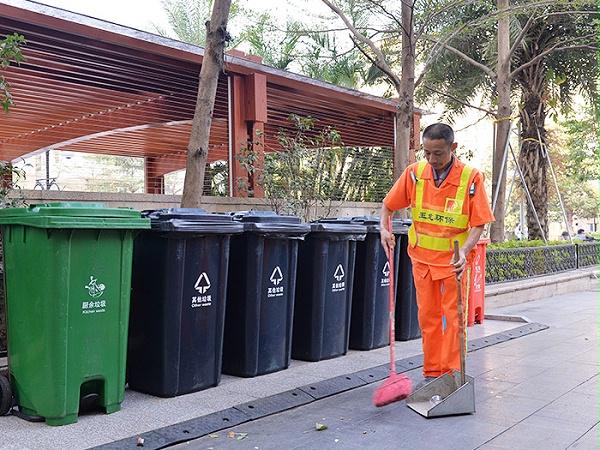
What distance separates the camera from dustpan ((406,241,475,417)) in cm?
449

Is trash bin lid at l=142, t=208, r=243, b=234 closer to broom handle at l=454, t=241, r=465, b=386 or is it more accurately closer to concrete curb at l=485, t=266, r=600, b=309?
broom handle at l=454, t=241, r=465, b=386

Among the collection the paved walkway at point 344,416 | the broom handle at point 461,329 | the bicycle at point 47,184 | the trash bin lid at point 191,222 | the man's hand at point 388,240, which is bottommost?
the paved walkway at point 344,416

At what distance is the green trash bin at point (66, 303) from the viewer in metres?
4.12

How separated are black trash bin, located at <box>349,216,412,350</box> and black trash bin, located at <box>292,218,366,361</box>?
0.34 meters

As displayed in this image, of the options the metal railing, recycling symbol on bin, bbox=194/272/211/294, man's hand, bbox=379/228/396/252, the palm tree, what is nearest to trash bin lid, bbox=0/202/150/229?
recycling symbol on bin, bbox=194/272/211/294

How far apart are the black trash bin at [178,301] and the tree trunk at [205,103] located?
164 cm

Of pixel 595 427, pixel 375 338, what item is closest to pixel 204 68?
pixel 375 338

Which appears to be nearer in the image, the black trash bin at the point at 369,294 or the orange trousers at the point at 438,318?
the orange trousers at the point at 438,318

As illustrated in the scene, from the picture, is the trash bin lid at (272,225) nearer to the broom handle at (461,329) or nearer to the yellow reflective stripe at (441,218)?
the yellow reflective stripe at (441,218)

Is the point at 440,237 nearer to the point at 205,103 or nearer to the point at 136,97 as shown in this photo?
the point at 205,103

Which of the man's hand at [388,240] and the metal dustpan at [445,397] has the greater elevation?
the man's hand at [388,240]

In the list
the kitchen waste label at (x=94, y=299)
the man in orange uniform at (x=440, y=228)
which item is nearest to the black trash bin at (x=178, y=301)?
the kitchen waste label at (x=94, y=299)

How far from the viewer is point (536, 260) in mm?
13367

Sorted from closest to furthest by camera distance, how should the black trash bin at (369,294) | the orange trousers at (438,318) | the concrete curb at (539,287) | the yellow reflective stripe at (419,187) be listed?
1. the orange trousers at (438,318)
2. the yellow reflective stripe at (419,187)
3. the black trash bin at (369,294)
4. the concrete curb at (539,287)
